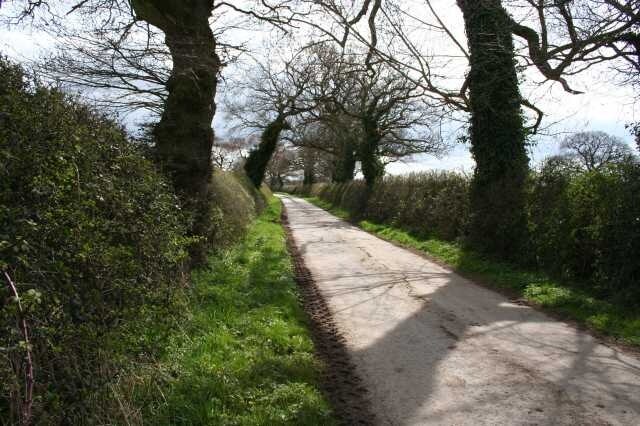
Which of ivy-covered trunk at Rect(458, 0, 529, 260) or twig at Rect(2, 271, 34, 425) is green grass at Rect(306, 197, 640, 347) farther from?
twig at Rect(2, 271, 34, 425)

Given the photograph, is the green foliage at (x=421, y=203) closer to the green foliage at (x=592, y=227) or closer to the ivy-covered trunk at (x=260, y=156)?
the green foliage at (x=592, y=227)

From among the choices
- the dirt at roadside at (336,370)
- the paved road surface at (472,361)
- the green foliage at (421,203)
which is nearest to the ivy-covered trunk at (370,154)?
the green foliage at (421,203)


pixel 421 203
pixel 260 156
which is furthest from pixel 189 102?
pixel 260 156

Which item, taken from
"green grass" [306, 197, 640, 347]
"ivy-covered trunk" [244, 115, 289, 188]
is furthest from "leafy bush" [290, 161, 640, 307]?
"ivy-covered trunk" [244, 115, 289, 188]

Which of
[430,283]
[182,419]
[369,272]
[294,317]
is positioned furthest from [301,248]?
[182,419]

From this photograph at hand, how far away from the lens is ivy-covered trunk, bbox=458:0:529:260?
1122cm

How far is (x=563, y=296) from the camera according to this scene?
7.41m

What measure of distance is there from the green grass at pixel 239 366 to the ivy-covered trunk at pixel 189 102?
6.61ft

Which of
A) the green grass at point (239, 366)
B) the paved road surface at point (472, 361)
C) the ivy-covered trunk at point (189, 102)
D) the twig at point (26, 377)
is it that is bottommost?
the green grass at point (239, 366)

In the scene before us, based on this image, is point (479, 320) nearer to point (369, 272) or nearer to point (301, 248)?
point (369, 272)

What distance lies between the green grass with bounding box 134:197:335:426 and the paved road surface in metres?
0.66

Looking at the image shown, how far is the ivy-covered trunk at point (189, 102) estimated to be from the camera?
8055 millimetres

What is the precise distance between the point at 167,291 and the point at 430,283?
5.70 metres

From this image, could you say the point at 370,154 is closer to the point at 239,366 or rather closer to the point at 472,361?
the point at 472,361
